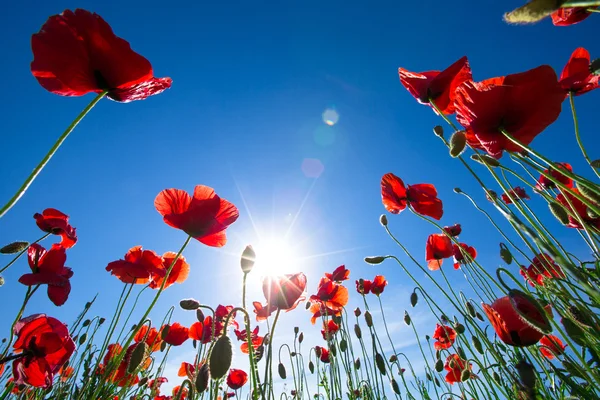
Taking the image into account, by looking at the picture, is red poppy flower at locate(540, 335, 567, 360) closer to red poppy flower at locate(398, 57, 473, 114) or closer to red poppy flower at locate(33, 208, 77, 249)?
red poppy flower at locate(398, 57, 473, 114)

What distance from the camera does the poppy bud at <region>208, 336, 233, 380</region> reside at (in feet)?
4.24

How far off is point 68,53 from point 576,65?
2.67m

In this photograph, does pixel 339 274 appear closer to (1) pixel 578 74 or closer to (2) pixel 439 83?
(2) pixel 439 83

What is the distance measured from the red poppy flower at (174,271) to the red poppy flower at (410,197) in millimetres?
1943

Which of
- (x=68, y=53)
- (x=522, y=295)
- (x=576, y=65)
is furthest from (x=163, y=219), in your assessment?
(x=576, y=65)

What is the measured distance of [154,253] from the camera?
2.89 m

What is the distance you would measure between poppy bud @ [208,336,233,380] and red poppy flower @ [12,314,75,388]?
43.9 inches

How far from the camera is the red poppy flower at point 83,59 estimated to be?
130 centimetres

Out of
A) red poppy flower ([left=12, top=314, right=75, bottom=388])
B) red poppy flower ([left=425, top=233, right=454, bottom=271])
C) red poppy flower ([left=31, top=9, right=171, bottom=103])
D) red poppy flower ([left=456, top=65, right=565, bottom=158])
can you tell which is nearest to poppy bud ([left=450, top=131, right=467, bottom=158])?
red poppy flower ([left=456, top=65, right=565, bottom=158])

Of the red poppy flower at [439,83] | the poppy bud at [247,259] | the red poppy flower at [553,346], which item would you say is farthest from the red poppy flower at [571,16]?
the poppy bud at [247,259]

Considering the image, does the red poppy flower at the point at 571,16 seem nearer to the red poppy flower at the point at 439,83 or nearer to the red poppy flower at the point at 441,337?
the red poppy flower at the point at 439,83

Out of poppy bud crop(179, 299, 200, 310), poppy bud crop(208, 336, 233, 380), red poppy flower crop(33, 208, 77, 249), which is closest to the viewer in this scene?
poppy bud crop(208, 336, 233, 380)

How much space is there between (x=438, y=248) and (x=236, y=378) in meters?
2.58

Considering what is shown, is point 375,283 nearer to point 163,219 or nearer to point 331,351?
point 331,351
